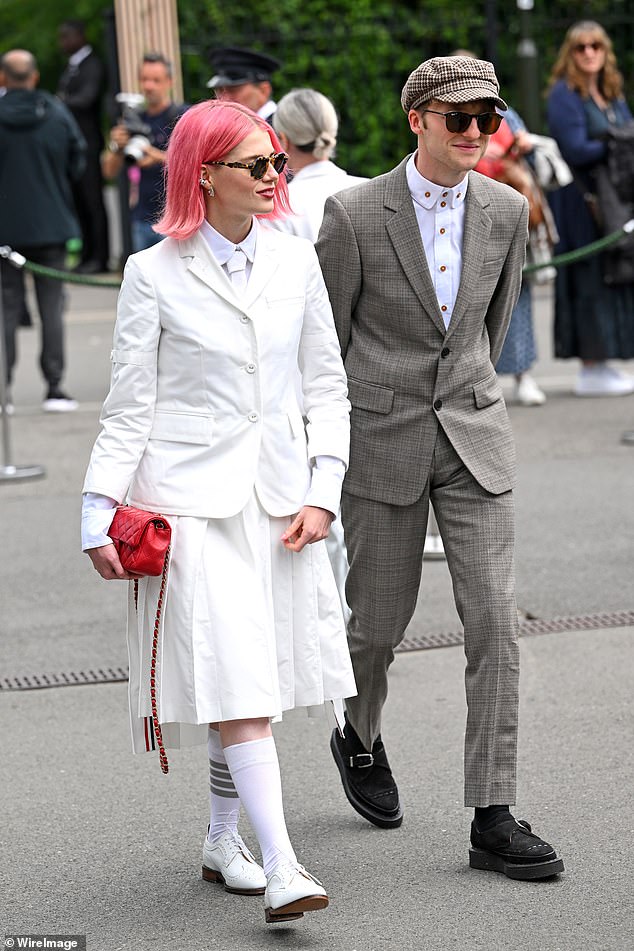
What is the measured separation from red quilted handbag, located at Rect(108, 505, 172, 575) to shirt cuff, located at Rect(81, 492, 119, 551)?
0.08 feet

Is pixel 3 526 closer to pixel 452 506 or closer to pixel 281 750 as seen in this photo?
pixel 281 750

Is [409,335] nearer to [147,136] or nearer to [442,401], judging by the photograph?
[442,401]

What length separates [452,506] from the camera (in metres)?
4.29

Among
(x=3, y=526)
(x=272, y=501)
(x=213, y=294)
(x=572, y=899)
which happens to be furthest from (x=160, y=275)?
(x=3, y=526)

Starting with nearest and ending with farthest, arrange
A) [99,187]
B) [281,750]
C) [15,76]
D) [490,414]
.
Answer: [490,414], [281,750], [15,76], [99,187]

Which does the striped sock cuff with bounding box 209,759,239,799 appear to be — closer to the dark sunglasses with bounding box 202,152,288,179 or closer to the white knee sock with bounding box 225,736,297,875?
the white knee sock with bounding box 225,736,297,875

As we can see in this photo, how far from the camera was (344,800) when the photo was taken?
15.8 ft

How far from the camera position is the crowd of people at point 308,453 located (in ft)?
12.6

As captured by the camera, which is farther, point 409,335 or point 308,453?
point 409,335

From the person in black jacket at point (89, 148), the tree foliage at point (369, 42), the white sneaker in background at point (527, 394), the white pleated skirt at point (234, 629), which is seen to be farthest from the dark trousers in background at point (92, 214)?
the white pleated skirt at point (234, 629)

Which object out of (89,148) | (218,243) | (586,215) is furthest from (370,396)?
(89,148)

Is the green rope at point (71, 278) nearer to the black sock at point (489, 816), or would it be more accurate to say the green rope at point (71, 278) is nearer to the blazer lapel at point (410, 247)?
the blazer lapel at point (410, 247)

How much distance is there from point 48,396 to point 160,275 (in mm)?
7899

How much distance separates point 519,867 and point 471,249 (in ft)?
5.04
